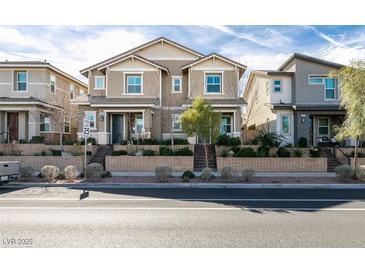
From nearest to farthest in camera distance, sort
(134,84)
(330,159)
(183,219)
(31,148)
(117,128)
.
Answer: (183,219) < (330,159) < (31,148) < (134,84) < (117,128)

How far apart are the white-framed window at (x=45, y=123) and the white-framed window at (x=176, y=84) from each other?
1110 centimetres

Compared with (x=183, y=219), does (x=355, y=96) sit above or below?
above

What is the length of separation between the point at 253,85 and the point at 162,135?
496 inches

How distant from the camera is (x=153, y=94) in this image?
22.0 metres

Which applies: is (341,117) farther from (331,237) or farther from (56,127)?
(56,127)

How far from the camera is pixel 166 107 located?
22547mm

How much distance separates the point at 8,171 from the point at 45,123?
12.1 m

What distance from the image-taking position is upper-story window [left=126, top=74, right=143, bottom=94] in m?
22.1

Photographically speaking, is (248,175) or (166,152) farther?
(166,152)

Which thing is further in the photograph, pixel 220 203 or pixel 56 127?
pixel 56 127

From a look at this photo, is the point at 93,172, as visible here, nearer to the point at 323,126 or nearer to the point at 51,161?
the point at 51,161

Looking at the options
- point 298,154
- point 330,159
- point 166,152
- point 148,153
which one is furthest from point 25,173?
point 330,159

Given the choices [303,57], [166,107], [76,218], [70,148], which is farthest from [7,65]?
[303,57]

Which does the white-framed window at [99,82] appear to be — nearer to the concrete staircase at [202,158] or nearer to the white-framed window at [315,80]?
the concrete staircase at [202,158]
